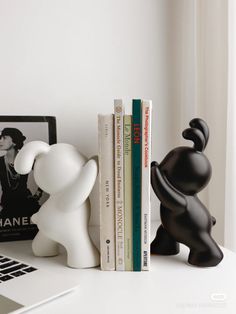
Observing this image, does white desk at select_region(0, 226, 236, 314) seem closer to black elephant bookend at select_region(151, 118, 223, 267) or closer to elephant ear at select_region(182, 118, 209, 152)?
black elephant bookend at select_region(151, 118, 223, 267)

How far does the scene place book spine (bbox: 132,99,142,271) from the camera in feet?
2.56

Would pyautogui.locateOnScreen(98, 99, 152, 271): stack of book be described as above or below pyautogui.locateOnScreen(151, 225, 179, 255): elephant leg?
above

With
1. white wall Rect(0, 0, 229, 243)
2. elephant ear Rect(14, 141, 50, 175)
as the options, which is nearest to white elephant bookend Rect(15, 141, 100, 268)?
elephant ear Rect(14, 141, 50, 175)

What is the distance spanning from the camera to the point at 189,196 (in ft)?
2.69

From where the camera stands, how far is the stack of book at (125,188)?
2.56ft

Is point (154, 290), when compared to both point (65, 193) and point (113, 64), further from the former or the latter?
point (113, 64)

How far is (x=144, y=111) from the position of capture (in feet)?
2.55

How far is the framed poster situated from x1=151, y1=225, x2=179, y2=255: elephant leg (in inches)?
11.5

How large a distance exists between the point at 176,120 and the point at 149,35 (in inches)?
9.4

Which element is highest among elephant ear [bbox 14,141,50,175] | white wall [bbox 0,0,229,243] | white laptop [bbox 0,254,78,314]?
white wall [bbox 0,0,229,243]

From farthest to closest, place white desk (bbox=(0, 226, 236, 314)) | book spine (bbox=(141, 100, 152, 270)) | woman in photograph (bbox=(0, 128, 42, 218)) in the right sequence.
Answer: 1. woman in photograph (bbox=(0, 128, 42, 218))
2. book spine (bbox=(141, 100, 152, 270))
3. white desk (bbox=(0, 226, 236, 314))

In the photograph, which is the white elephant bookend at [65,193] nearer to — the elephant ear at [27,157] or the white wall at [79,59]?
the elephant ear at [27,157]

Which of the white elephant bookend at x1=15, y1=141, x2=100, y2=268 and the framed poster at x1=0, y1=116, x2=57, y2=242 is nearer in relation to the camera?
the white elephant bookend at x1=15, y1=141, x2=100, y2=268

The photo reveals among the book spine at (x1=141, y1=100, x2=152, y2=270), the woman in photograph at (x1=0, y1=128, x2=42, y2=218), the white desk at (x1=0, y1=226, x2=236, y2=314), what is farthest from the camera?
the woman in photograph at (x1=0, y1=128, x2=42, y2=218)
